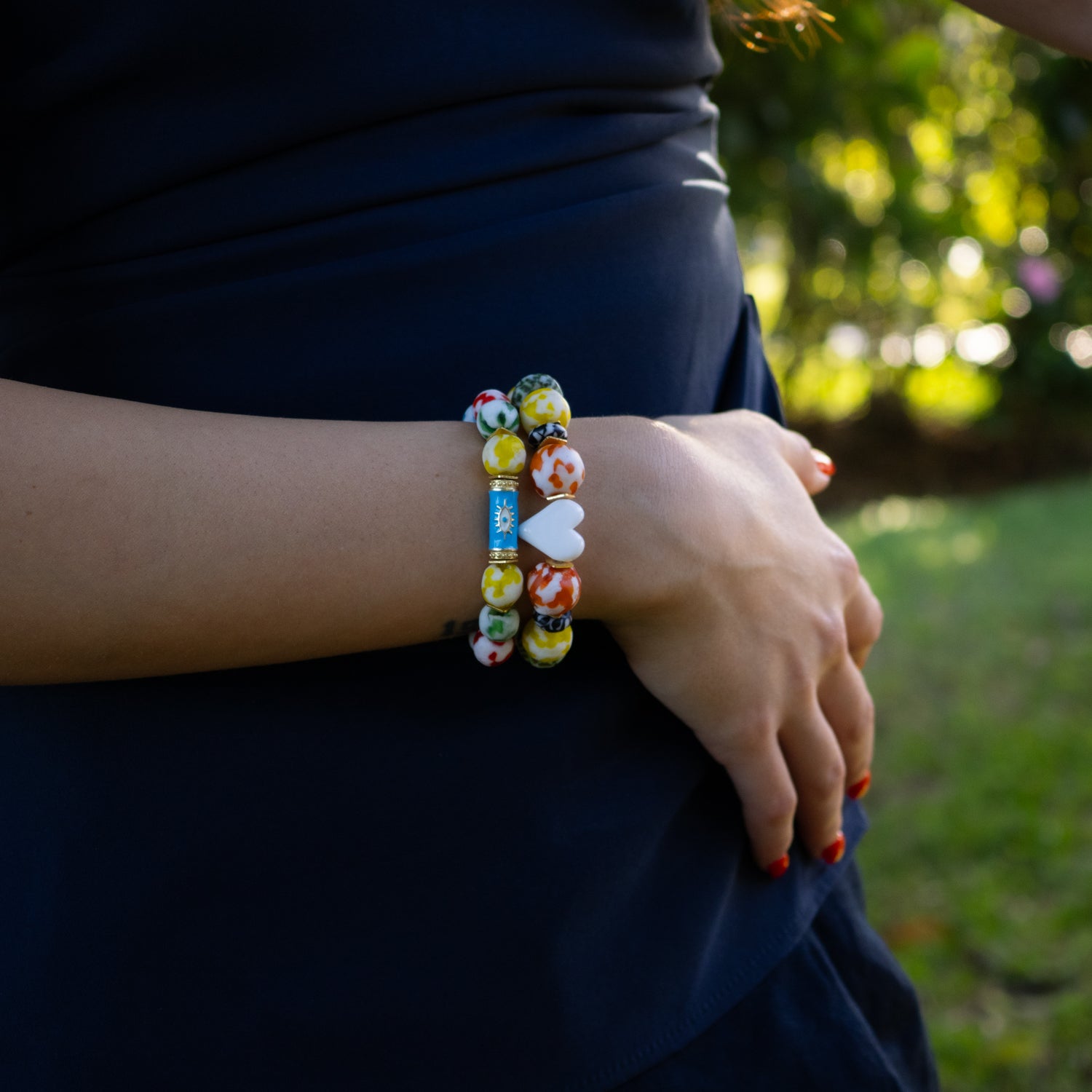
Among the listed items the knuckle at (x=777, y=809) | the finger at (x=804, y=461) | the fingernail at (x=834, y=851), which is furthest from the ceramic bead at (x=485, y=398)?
the fingernail at (x=834, y=851)

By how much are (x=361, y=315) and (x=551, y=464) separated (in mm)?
194

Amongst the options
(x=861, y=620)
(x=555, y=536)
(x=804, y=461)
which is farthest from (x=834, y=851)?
(x=555, y=536)

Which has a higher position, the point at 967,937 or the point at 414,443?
the point at 414,443

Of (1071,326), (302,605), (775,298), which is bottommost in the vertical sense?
(775,298)

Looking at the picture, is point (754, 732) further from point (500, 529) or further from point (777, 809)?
point (500, 529)

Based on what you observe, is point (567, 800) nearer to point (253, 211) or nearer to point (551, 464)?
point (551, 464)

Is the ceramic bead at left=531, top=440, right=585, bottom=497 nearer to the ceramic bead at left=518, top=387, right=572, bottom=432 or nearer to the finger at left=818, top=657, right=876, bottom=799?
the ceramic bead at left=518, top=387, right=572, bottom=432

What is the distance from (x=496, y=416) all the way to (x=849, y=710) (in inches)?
17.0

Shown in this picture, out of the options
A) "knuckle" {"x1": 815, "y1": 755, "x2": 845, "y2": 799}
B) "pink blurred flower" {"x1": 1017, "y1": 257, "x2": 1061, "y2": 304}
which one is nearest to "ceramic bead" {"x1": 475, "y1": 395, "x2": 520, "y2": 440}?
"knuckle" {"x1": 815, "y1": 755, "x2": 845, "y2": 799}

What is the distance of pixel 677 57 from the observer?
3.15ft

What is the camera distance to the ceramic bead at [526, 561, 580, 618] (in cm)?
75

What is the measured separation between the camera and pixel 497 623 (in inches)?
30.0

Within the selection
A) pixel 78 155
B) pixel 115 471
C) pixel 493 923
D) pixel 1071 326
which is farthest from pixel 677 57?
pixel 1071 326

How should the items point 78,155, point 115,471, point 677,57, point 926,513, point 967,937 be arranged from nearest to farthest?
1. point 115,471
2. point 78,155
3. point 677,57
4. point 967,937
5. point 926,513
